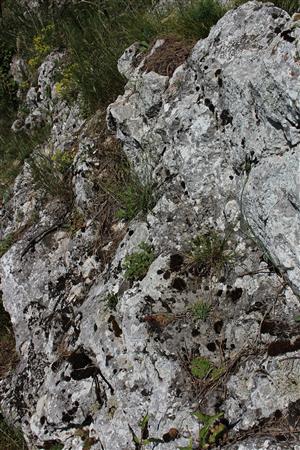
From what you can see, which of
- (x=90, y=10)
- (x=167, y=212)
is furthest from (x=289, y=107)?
(x=90, y=10)

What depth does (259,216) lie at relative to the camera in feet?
11.1

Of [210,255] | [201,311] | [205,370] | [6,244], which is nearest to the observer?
[205,370]

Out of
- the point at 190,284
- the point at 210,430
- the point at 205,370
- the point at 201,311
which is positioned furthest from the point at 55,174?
the point at 210,430

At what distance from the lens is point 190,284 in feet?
11.9

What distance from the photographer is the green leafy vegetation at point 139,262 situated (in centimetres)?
384

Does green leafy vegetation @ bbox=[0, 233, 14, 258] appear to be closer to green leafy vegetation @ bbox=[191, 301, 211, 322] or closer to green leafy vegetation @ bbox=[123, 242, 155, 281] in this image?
green leafy vegetation @ bbox=[123, 242, 155, 281]

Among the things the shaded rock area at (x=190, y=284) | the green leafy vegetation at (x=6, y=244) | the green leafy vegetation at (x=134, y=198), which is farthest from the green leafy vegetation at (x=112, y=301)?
the green leafy vegetation at (x=6, y=244)

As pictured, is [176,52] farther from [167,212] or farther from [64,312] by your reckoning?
[64,312]

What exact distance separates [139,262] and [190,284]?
1.64ft

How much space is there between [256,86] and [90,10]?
4572 millimetres

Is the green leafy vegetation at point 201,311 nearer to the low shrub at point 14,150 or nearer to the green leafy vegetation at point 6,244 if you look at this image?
the green leafy vegetation at point 6,244

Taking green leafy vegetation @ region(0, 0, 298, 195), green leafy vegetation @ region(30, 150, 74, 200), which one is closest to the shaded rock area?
green leafy vegetation @ region(0, 0, 298, 195)

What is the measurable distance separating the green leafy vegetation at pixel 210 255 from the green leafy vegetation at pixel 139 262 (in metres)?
0.36

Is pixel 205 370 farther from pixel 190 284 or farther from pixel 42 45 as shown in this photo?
pixel 42 45
